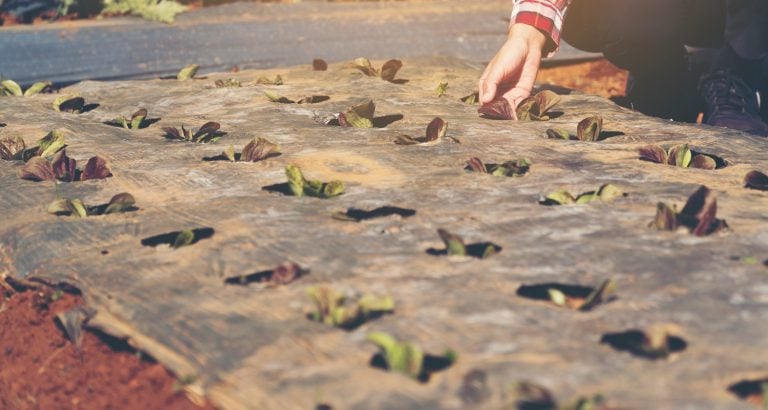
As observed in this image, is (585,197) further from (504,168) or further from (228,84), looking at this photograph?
(228,84)

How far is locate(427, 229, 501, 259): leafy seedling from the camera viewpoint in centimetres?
214

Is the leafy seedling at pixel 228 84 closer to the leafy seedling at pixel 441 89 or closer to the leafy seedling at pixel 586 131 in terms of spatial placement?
the leafy seedling at pixel 441 89

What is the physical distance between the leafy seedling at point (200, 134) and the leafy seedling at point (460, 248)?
1337 millimetres

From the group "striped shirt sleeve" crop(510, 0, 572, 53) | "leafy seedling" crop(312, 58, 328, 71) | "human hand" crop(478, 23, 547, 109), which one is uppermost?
"striped shirt sleeve" crop(510, 0, 572, 53)

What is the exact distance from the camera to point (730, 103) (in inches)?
161

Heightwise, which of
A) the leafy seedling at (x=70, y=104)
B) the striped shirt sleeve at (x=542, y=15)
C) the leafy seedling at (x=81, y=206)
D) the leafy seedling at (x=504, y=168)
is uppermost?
the striped shirt sleeve at (x=542, y=15)

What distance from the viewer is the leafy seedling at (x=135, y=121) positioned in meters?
3.58

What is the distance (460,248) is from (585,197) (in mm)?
518

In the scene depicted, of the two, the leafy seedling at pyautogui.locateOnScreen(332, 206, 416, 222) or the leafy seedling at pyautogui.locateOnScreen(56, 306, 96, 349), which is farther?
the leafy seedling at pyautogui.locateOnScreen(332, 206, 416, 222)

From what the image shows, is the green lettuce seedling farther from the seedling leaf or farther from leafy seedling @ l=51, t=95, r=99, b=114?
leafy seedling @ l=51, t=95, r=99, b=114

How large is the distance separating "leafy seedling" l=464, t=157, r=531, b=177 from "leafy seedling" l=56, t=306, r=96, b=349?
1.21 m

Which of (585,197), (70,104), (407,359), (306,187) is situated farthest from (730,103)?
(407,359)

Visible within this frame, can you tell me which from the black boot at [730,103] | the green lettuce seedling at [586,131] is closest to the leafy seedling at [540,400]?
the green lettuce seedling at [586,131]

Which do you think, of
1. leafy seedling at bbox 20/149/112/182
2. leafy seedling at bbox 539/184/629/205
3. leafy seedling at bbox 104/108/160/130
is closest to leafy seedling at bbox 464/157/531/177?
leafy seedling at bbox 539/184/629/205
